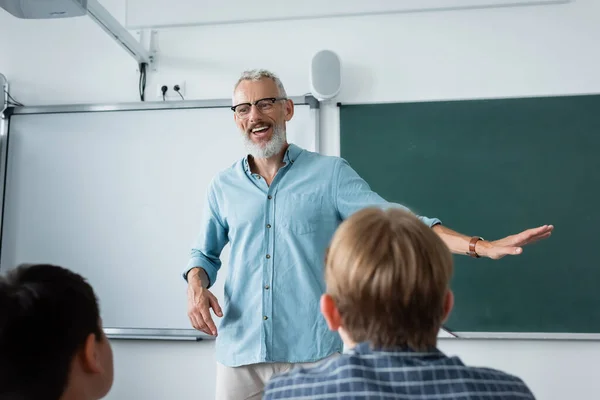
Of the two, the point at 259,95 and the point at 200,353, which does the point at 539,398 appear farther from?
the point at 259,95

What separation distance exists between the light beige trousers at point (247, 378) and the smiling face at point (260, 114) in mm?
720

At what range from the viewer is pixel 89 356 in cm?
96

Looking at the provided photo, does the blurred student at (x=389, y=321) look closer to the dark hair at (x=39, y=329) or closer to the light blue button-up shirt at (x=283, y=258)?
the dark hair at (x=39, y=329)

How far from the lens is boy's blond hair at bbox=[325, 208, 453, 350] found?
0.86 meters

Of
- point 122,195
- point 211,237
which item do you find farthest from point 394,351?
point 122,195

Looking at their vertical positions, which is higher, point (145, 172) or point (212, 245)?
point (145, 172)

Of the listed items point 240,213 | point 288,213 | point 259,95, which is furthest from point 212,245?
point 259,95

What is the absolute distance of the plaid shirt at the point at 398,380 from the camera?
794 mm

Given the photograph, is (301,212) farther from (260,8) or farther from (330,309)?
(260,8)

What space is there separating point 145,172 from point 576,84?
256cm

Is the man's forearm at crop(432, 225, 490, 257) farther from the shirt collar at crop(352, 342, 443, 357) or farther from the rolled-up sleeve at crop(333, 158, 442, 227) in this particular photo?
the shirt collar at crop(352, 342, 443, 357)

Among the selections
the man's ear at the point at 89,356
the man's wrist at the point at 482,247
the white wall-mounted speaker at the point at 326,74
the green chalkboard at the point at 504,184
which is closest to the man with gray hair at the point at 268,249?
the man's wrist at the point at 482,247

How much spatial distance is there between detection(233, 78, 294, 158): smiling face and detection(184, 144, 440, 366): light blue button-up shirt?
0.46 ft

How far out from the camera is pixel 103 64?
3.43 metres
